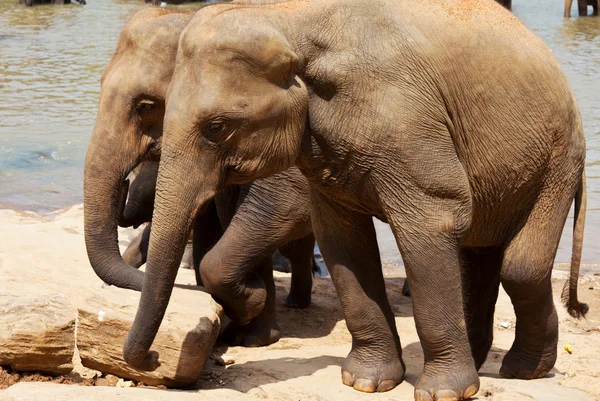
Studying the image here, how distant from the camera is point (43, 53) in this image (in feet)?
62.8

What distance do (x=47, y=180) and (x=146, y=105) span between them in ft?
18.7

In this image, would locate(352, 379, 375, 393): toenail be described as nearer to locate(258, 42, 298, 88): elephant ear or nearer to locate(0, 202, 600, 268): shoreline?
locate(258, 42, 298, 88): elephant ear

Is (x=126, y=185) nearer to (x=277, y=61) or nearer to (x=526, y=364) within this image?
(x=277, y=61)

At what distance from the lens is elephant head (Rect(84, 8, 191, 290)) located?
478 cm

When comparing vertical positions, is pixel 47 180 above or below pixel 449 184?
below

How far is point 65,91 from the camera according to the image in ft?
49.8

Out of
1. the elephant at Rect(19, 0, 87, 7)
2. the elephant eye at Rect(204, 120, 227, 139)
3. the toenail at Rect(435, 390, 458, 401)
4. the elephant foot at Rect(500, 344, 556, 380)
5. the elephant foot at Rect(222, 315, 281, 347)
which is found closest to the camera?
the elephant eye at Rect(204, 120, 227, 139)

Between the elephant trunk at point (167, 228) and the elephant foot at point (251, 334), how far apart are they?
61.9 inches

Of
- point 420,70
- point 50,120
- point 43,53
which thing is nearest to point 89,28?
point 43,53

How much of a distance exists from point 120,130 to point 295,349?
132cm

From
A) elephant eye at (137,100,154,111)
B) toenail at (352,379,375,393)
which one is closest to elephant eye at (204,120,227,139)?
toenail at (352,379,375,393)


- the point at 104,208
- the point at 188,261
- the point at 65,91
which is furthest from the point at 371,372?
the point at 65,91

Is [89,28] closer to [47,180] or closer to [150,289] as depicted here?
[47,180]

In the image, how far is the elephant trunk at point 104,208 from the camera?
475cm
